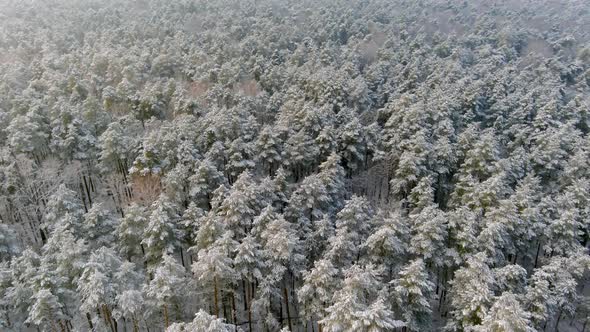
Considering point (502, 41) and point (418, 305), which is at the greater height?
point (502, 41)

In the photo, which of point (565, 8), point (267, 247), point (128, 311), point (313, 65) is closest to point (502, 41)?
point (313, 65)

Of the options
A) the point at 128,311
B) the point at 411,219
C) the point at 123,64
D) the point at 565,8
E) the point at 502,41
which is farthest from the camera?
the point at 565,8

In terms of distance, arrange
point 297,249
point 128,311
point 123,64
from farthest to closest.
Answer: point 123,64
point 297,249
point 128,311

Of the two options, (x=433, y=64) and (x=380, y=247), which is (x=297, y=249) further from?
(x=433, y=64)

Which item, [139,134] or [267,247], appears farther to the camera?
[139,134]

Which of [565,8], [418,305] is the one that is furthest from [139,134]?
[565,8]

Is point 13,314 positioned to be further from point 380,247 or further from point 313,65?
point 313,65

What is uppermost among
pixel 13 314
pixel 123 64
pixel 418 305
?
pixel 123 64
